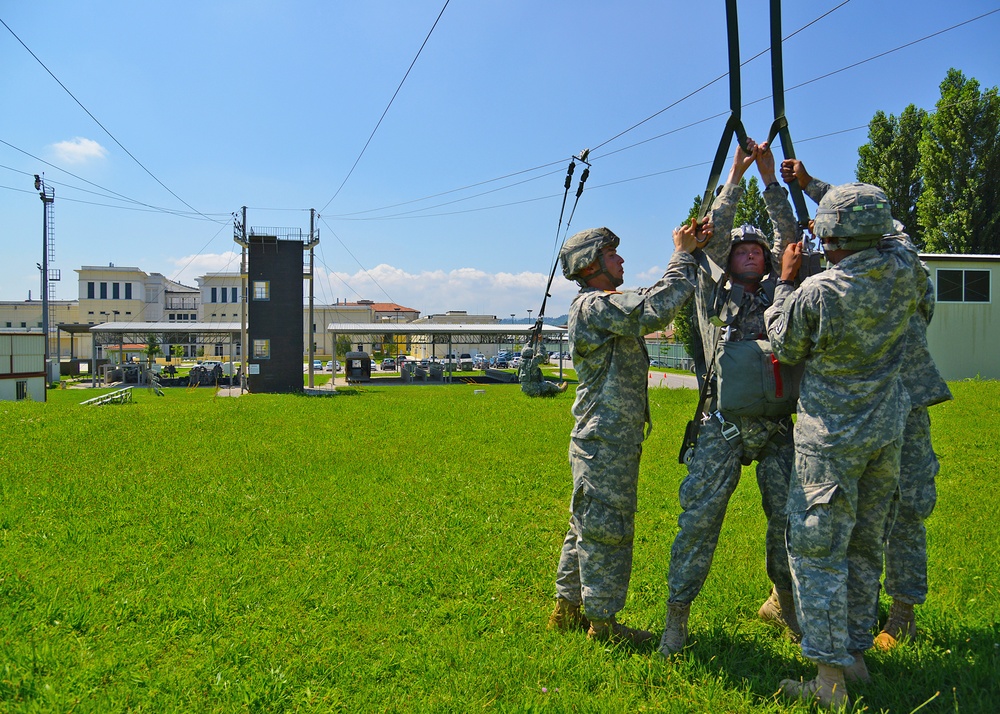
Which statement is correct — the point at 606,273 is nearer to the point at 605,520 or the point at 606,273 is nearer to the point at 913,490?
the point at 605,520

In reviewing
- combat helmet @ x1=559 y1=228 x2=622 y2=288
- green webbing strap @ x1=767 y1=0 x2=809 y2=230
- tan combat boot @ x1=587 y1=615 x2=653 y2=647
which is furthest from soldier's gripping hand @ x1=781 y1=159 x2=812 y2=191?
tan combat boot @ x1=587 y1=615 x2=653 y2=647

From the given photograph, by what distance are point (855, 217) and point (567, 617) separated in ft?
8.15

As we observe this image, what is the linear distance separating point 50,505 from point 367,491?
3.05 metres

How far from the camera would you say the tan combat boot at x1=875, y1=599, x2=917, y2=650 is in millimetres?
3320

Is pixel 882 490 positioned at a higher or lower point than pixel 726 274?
lower

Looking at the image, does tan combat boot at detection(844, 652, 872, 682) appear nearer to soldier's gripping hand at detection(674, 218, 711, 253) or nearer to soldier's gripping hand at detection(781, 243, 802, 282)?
soldier's gripping hand at detection(781, 243, 802, 282)

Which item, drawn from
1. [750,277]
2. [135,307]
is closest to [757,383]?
[750,277]

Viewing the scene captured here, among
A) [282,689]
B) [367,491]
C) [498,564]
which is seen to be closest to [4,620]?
[282,689]

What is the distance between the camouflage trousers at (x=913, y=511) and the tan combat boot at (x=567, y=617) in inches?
64.0

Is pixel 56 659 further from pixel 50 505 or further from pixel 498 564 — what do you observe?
pixel 50 505

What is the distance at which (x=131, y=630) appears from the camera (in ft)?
11.8

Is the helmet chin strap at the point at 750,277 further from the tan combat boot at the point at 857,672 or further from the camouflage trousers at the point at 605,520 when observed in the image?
the tan combat boot at the point at 857,672

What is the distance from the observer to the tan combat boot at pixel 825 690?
8.75 ft

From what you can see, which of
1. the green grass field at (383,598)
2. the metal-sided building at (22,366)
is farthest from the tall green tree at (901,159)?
the metal-sided building at (22,366)
